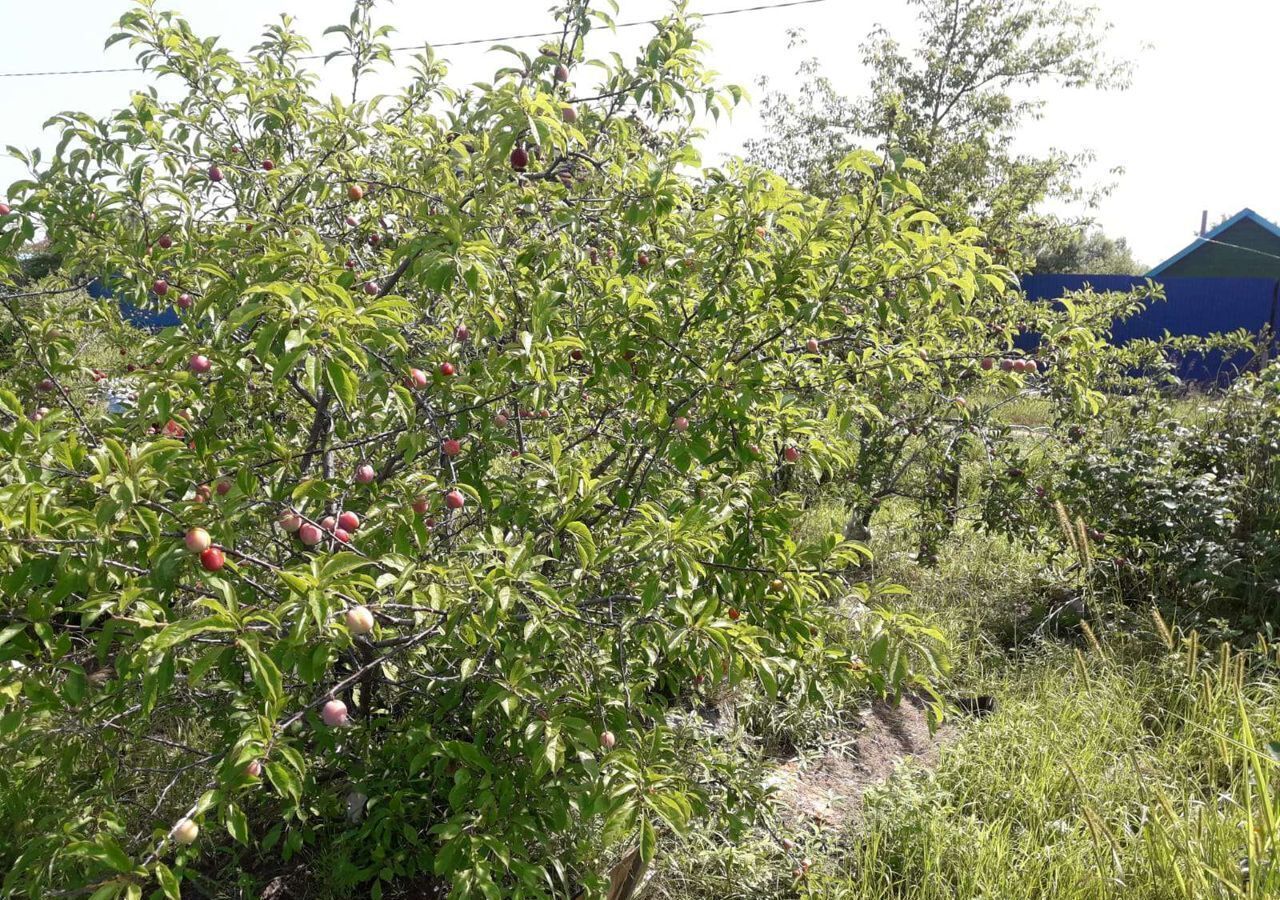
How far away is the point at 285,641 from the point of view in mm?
1589

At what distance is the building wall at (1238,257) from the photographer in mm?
22609

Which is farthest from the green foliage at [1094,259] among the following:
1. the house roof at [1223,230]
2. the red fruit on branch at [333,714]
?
the red fruit on branch at [333,714]

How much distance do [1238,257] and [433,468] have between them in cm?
2696

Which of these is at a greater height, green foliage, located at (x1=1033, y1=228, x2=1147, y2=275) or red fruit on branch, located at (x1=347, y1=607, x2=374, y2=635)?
green foliage, located at (x1=1033, y1=228, x2=1147, y2=275)

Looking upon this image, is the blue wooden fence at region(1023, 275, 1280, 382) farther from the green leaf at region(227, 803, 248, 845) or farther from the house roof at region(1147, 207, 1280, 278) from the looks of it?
the green leaf at region(227, 803, 248, 845)

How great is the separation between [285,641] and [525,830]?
2.57 ft

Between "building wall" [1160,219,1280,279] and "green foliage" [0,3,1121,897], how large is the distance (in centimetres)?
2485

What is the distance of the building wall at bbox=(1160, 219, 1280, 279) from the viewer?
2261 centimetres

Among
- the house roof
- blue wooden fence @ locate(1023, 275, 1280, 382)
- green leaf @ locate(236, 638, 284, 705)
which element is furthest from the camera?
the house roof

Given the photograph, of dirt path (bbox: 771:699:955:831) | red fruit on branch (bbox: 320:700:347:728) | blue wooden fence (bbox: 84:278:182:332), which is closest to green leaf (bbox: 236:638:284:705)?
red fruit on branch (bbox: 320:700:347:728)

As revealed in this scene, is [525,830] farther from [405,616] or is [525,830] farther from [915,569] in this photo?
[915,569]

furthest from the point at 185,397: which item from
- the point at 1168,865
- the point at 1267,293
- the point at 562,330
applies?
the point at 1267,293

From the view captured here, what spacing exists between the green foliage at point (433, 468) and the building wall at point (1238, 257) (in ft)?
81.5

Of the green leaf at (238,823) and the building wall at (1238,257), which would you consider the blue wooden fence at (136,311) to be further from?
the building wall at (1238,257)
